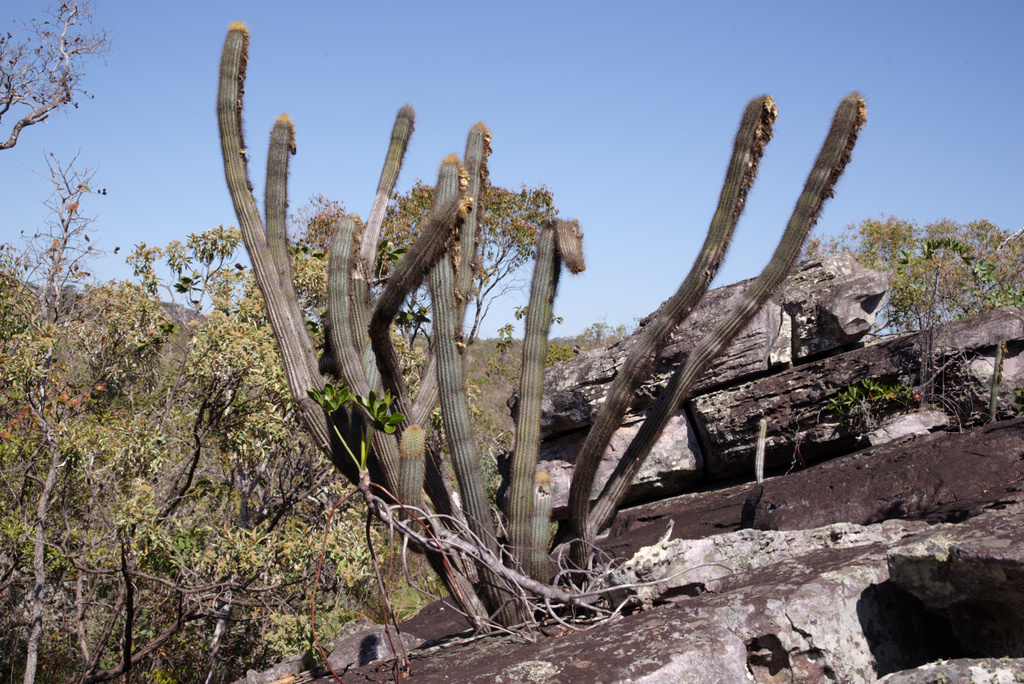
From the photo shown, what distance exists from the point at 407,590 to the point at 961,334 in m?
6.74

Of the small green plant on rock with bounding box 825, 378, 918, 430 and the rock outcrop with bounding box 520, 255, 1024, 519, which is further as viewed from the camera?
the small green plant on rock with bounding box 825, 378, 918, 430

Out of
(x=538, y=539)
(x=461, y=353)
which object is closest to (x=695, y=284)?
(x=461, y=353)

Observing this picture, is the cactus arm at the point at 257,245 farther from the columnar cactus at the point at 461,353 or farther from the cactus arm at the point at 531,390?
the cactus arm at the point at 531,390

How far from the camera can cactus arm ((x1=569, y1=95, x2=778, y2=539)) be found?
15.2 ft

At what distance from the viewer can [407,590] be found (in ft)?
30.1

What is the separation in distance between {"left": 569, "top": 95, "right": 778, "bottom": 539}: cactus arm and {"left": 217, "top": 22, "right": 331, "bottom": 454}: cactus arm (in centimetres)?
169

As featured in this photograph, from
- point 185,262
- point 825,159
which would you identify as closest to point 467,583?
point 825,159

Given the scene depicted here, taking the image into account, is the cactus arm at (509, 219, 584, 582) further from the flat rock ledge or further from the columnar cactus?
the flat rock ledge

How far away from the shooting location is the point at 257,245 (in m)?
5.01

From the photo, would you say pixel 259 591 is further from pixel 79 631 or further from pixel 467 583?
pixel 467 583

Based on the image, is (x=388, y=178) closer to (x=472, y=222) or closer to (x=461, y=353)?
(x=472, y=222)

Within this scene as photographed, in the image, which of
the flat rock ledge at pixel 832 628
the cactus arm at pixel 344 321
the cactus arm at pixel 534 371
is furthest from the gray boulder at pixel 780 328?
the flat rock ledge at pixel 832 628

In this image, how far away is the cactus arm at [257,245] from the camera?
4.72m

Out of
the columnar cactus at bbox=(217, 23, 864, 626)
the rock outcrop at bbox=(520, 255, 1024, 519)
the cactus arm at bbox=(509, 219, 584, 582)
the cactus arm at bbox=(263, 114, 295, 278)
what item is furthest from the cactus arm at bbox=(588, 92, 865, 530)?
the cactus arm at bbox=(263, 114, 295, 278)
